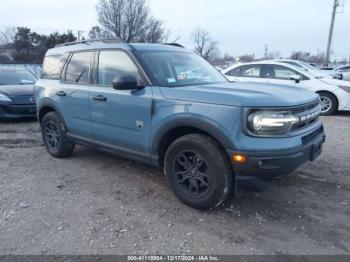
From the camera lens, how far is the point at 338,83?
32.7 ft

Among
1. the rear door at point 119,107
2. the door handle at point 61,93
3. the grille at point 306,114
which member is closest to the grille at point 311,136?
the grille at point 306,114

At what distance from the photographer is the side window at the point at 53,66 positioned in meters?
5.57

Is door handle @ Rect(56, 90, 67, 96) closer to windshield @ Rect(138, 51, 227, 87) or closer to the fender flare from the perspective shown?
windshield @ Rect(138, 51, 227, 87)

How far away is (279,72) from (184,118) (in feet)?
23.8

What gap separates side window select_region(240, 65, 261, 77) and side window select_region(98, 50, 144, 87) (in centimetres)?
658

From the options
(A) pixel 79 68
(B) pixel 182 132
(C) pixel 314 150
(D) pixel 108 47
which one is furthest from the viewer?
(A) pixel 79 68

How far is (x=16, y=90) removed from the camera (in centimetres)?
876

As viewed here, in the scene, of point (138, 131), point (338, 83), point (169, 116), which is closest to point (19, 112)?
point (138, 131)

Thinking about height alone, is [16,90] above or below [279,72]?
below

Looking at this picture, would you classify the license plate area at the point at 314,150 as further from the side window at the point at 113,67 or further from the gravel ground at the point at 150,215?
the side window at the point at 113,67

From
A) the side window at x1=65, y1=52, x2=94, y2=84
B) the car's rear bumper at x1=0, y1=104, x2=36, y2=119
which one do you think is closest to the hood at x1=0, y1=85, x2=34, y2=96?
the car's rear bumper at x1=0, y1=104, x2=36, y2=119

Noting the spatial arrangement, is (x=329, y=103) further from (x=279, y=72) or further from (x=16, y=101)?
(x=16, y=101)

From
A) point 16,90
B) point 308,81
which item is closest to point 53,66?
point 16,90

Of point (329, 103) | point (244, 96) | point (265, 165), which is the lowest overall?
point (329, 103)
